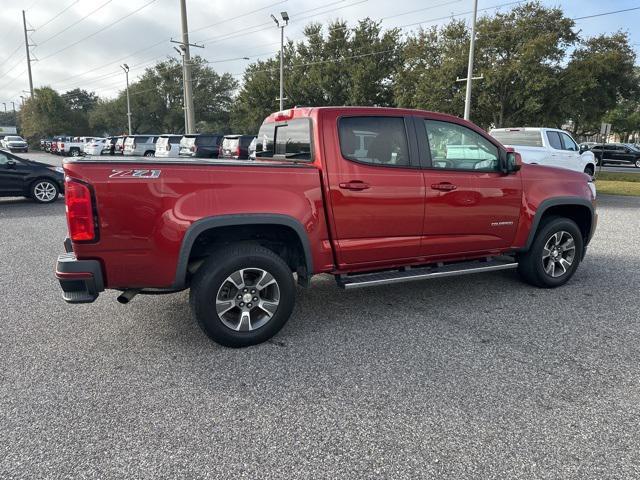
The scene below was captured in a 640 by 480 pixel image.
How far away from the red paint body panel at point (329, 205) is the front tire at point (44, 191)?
994cm

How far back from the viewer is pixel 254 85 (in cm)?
4303

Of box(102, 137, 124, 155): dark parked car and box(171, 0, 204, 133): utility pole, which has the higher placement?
box(171, 0, 204, 133): utility pole

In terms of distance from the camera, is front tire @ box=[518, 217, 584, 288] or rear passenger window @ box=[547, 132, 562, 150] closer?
front tire @ box=[518, 217, 584, 288]

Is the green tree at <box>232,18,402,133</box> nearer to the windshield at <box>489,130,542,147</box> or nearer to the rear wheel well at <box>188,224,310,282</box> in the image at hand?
the windshield at <box>489,130,542,147</box>

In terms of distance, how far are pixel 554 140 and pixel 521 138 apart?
3.06 feet

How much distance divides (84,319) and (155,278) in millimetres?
1327

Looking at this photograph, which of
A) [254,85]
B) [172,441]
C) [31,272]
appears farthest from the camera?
[254,85]

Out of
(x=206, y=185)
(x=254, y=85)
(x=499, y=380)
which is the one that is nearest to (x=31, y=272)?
(x=206, y=185)

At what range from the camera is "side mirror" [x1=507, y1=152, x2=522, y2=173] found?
15.3ft

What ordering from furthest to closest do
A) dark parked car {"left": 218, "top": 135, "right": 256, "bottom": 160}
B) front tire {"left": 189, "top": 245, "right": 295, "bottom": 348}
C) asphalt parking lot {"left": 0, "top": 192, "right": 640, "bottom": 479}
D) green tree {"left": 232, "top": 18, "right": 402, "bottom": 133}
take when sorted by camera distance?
1. green tree {"left": 232, "top": 18, "right": 402, "bottom": 133}
2. dark parked car {"left": 218, "top": 135, "right": 256, "bottom": 160}
3. front tire {"left": 189, "top": 245, "right": 295, "bottom": 348}
4. asphalt parking lot {"left": 0, "top": 192, "right": 640, "bottom": 479}

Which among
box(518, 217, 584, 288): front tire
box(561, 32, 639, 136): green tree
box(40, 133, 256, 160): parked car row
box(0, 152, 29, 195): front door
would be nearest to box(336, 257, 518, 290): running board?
box(518, 217, 584, 288): front tire

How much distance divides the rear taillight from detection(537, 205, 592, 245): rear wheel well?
14.7ft

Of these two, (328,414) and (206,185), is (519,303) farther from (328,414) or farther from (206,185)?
(206,185)

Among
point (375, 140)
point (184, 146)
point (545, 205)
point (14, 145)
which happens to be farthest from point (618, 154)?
point (14, 145)
